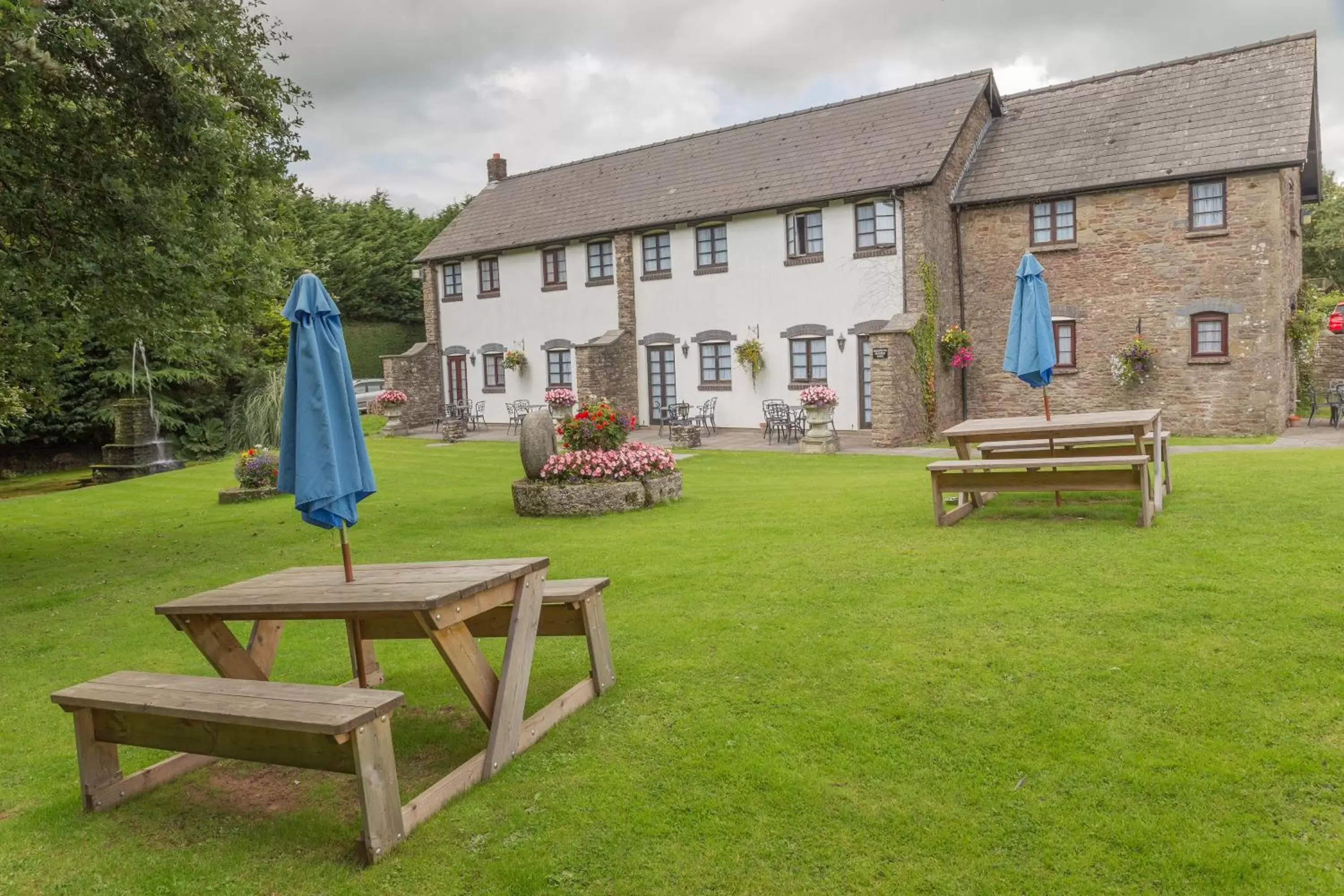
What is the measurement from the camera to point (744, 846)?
370cm

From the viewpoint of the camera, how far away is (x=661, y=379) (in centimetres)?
2681

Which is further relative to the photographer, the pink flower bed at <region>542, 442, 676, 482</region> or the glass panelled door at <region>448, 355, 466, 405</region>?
the glass panelled door at <region>448, 355, 466, 405</region>

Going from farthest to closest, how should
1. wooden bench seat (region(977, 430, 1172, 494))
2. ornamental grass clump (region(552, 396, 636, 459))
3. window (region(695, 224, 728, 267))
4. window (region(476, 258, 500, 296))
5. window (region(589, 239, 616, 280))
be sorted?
1. window (region(476, 258, 500, 296))
2. window (region(589, 239, 616, 280))
3. window (region(695, 224, 728, 267))
4. ornamental grass clump (region(552, 396, 636, 459))
5. wooden bench seat (region(977, 430, 1172, 494))

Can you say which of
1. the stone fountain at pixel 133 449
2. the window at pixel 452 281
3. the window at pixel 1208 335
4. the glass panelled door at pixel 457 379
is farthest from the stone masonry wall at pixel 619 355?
the window at pixel 1208 335

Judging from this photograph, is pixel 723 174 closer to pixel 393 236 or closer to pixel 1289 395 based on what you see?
pixel 1289 395

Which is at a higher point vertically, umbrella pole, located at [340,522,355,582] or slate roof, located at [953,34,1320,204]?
slate roof, located at [953,34,1320,204]

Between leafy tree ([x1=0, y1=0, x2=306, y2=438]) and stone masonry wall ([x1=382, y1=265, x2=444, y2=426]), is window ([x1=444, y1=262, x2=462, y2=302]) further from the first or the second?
leafy tree ([x1=0, y1=0, x2=306, y2=438])

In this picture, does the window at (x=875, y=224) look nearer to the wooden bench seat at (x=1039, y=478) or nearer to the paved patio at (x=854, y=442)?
the paved patio at (x=854, y=442)

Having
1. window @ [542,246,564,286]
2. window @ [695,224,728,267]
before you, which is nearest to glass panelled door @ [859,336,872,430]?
window @ [695,224,728,267]

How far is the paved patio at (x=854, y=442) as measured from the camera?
16703mm

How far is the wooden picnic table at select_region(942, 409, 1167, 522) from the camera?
922 centimetres

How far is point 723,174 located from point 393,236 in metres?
24.8

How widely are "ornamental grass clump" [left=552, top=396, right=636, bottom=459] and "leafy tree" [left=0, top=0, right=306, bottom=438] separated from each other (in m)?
4.20

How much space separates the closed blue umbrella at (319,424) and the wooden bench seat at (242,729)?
0.86m
